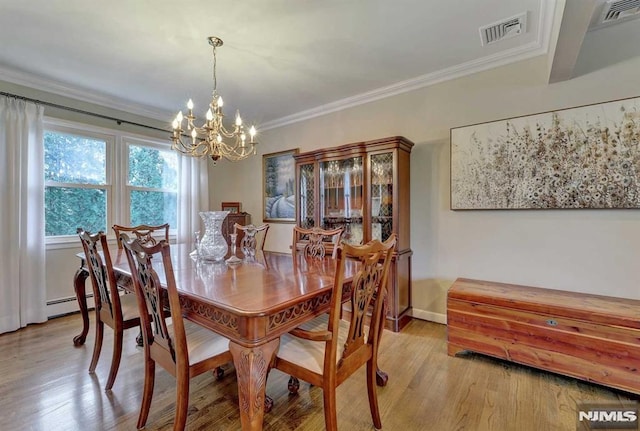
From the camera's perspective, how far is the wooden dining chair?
181 centimetres

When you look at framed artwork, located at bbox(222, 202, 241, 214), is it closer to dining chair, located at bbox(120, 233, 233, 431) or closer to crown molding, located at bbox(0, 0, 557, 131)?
crown molding, located at bbox(0, 0, 557, 131)

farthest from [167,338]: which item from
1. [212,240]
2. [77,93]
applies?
[77,93]

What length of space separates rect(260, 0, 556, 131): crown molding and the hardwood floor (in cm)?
250

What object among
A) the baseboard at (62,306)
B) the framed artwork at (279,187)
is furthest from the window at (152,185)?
the framed artwork at (279,187)

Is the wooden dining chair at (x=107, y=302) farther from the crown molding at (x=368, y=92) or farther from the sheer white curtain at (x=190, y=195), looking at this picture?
the crown molding at (x=368, y=92)

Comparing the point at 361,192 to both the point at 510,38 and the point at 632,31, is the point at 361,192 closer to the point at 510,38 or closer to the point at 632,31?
the point at 510,38

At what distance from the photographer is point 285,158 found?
4227 millimetres

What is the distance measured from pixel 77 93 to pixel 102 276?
2.56m

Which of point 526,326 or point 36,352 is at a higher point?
point 526,326

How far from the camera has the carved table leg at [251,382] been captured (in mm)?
1157

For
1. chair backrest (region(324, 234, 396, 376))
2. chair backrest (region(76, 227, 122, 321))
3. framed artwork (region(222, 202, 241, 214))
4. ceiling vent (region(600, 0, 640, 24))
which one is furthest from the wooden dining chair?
ceiling vent (region(600, 0, 640, 24))

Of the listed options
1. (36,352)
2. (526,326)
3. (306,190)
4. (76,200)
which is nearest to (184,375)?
(36,352)

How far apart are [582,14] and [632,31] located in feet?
3.07

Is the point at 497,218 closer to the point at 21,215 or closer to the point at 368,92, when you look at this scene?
the point at 368,92
